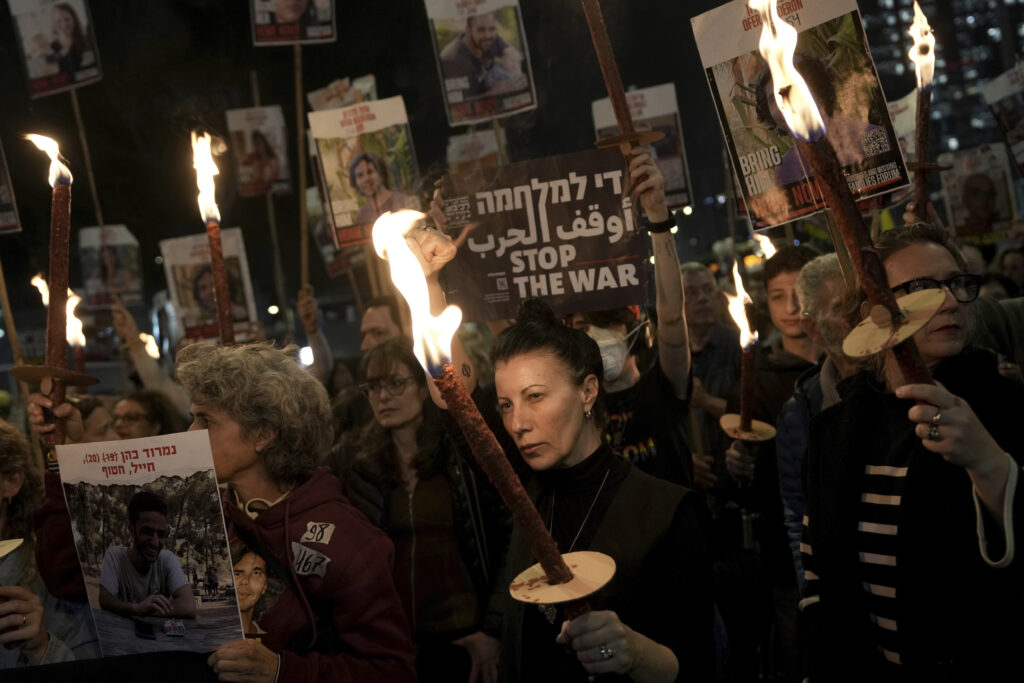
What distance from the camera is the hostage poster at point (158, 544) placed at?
196 cm

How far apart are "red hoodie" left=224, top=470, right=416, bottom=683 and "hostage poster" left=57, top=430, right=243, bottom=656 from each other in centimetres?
39

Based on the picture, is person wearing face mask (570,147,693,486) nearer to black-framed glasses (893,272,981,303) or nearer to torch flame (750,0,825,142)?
black-framed glasses (893,272,981,303)

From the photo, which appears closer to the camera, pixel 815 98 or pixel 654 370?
pixel 815 98

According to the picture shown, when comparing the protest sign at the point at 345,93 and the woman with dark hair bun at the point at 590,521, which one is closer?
the woman with dark hair bun at the point at 590,521

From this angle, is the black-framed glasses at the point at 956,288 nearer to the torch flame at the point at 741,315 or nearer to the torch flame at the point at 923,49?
the torch flame at the point at 741,315

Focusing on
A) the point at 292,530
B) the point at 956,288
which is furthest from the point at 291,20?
the point at 956,288

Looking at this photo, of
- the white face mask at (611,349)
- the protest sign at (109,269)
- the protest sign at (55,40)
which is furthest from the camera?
the protest sign at (109,269)

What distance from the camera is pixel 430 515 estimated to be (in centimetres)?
348

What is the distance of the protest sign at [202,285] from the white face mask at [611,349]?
14.4 ft

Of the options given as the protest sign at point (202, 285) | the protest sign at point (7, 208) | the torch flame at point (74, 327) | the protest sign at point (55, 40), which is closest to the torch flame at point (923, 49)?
the torch flame at point (74, 327)

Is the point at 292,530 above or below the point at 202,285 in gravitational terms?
below

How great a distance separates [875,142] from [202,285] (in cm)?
597

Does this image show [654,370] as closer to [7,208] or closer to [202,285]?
[7,208]

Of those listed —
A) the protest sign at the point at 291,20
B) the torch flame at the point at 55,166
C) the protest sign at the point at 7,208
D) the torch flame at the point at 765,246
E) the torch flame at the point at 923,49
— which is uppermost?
the protest sign at the point at 291,20
